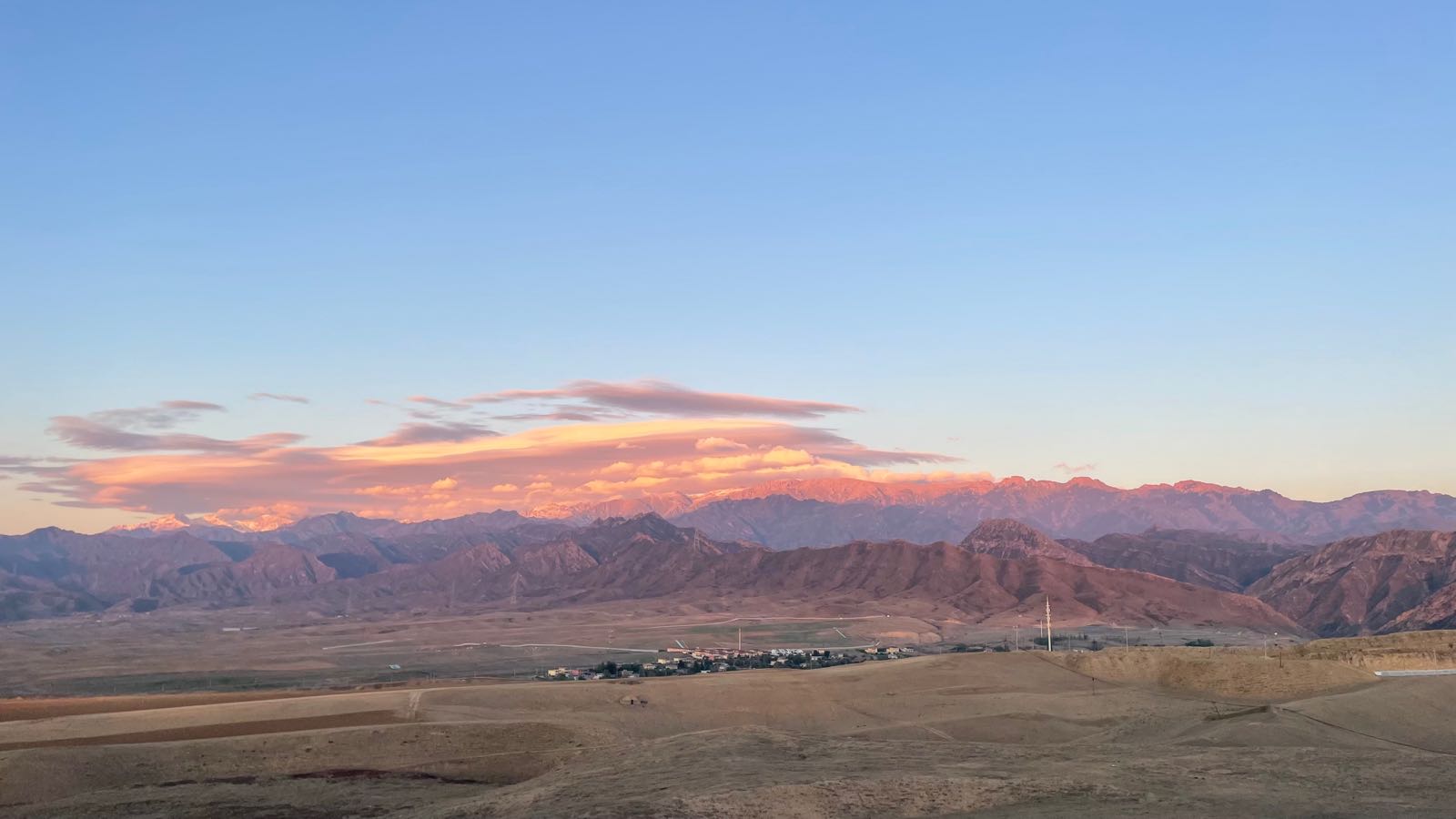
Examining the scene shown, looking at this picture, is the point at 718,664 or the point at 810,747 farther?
the point at 718,664

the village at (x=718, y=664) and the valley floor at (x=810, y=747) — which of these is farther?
the village at (x=718, y=664)

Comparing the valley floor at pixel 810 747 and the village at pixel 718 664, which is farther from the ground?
the valley floor at pixel 810 747

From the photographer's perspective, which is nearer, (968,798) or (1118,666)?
(968,798)

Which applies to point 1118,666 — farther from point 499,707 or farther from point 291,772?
point 291,772

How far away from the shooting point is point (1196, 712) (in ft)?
293

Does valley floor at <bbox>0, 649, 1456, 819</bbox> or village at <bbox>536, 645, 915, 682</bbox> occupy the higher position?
valley floor at <bbox>0, 649, 1456, 819</bbox>

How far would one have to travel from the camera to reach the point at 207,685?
185250mm

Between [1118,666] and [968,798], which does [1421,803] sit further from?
[1118,666]

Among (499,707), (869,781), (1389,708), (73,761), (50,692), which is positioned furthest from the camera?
(50,692)

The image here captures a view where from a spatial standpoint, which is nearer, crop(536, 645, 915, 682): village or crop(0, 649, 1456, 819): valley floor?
crop(0, 649, 1456, 819): valley floor

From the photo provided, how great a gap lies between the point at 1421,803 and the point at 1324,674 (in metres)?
58.7

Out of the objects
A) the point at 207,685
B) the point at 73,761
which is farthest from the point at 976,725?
the point at 207,685

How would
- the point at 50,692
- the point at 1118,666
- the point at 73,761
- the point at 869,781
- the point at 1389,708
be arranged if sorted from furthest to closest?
the point at 50,692 → the point at 1118,666 → the point at 1389,708 → the point at 73,761 → the point at 869,781

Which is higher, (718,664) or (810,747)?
(810,747)
